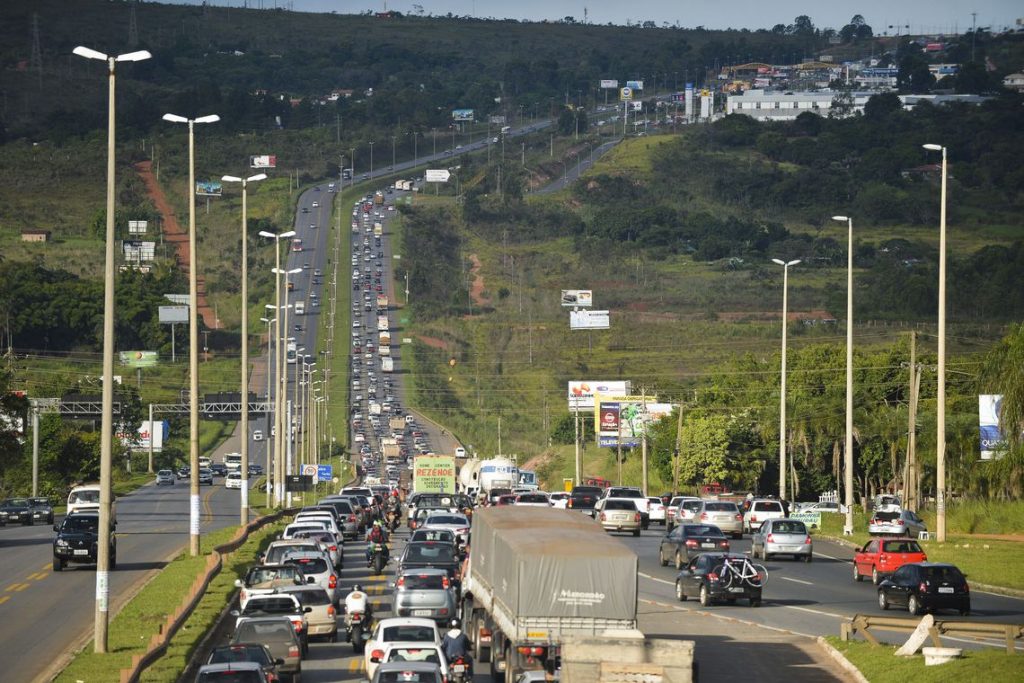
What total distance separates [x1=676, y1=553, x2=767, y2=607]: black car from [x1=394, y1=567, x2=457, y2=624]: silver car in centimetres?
918

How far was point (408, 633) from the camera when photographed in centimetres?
3097

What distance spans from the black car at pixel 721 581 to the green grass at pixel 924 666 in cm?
852

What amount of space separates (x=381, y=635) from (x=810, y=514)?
53.1 m

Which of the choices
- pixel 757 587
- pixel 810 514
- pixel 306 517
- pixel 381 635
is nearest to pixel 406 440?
pixel 810 514

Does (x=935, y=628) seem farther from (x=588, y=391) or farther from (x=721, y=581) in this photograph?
(x=588, y=391)

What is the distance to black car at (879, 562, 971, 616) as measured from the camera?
41.0 metres

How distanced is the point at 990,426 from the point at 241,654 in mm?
48448

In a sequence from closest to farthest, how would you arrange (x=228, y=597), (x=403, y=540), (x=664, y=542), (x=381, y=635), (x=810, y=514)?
(x=381, y=635)
(x=228, y=597)
(x=664, y=542)
(x=403, y=540)
(x=810, y=514)

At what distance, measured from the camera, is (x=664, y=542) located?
57.0 metres

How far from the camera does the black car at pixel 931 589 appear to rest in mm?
40969

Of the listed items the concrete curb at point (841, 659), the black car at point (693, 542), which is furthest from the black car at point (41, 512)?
the concrete curb at point (841, 659)

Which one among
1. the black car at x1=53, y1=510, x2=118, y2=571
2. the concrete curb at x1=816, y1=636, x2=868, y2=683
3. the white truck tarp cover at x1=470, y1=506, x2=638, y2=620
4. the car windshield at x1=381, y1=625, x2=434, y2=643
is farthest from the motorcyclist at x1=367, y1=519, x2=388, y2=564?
the white truck tarp cover at x1=470, y1=506, x2=638, y2=620

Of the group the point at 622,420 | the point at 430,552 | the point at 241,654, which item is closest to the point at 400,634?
the point at 241,654

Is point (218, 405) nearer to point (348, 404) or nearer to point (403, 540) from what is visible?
point (348, 404)
